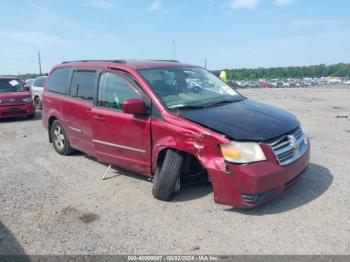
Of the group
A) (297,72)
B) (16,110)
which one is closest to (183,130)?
(16,110)

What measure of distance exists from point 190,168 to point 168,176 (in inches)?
14.6

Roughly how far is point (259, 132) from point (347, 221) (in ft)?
4.44

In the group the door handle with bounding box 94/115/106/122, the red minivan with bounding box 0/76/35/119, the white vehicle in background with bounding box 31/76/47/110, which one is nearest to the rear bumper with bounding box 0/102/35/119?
the red minivan with bounding box 0/76/35/119

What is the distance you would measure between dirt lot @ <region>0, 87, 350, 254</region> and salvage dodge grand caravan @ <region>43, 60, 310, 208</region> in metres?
0.28

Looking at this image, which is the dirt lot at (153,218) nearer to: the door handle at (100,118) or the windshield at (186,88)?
the door handle at (100,118)

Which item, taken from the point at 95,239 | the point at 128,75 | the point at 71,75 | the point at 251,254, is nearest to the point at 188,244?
→ the point at 251,254

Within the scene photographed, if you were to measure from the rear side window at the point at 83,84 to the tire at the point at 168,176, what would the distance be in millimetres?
2067

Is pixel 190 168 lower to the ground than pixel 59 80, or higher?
lower

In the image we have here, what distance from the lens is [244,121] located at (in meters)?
4.27

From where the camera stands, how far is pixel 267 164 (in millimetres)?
3943

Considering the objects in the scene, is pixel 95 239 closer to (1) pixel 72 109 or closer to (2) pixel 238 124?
(2) pixel 238 124

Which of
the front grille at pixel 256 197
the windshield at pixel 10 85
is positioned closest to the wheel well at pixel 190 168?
the front grille at pixel 256 197

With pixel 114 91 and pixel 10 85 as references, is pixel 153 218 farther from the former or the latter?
pixel 10 85

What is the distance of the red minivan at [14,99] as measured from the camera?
12.7 m
